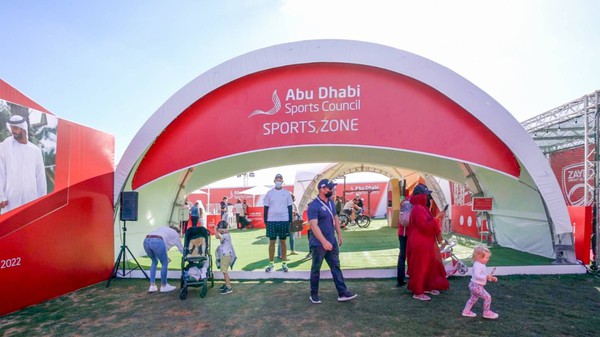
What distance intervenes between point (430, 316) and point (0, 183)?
18.8ft

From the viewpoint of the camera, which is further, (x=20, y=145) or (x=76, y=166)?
(x=76, y=166)

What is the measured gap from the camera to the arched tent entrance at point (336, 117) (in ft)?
20.2

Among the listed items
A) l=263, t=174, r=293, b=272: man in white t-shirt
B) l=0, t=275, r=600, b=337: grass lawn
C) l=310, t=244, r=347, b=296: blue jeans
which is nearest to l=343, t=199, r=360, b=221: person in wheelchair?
l=263, t=174, r=293, b=272: man in white t-shirt

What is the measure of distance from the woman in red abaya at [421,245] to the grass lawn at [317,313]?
0.21 metres

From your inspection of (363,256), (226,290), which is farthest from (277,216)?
(363,256)

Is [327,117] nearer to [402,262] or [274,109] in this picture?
[274,109]

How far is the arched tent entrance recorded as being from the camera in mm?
6148

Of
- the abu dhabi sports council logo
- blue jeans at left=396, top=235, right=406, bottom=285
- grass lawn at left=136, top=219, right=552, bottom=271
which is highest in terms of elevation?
the abu dhabi sports council logo

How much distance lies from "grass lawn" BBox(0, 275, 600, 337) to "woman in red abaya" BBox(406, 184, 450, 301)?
206 millimetres

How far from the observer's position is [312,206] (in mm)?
4637

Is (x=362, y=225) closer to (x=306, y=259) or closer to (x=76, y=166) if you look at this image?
(x=306, y=259)

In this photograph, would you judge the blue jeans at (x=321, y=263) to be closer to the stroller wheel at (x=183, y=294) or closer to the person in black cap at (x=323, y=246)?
the person in black cap at (x=323, y=246)

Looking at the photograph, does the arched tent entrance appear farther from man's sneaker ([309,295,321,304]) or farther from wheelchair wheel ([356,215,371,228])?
wheelchair wheel ([356,215,371,228])

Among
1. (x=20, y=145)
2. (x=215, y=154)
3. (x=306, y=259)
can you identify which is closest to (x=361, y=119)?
(x=215, y=154)
